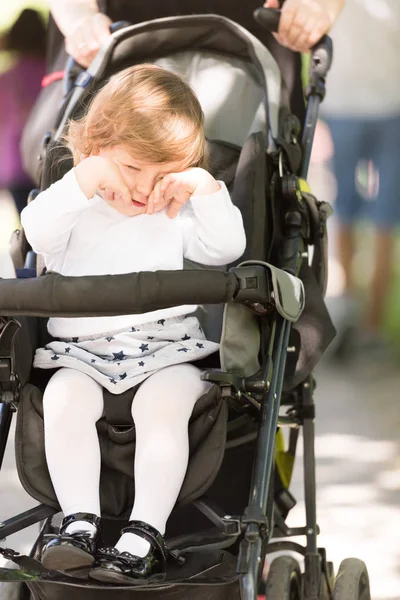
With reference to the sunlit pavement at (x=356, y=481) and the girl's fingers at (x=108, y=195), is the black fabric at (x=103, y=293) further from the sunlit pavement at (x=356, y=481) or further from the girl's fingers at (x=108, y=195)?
the sunlit pavement at (x=356, y=481)

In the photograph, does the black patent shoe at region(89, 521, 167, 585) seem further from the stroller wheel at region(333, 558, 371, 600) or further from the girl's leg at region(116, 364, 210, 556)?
the stroller wheel at region(333, 558, 371, 600)

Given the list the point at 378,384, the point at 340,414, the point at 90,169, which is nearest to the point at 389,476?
the point at 340,414

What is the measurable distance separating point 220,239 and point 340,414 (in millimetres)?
2147

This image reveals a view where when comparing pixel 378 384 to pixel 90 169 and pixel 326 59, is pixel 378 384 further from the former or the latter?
pixel 90 169

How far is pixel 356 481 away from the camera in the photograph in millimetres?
3078

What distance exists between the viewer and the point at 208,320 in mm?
2025

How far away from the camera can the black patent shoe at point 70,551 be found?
1438 mm

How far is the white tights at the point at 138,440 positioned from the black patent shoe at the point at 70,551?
21 millimetres

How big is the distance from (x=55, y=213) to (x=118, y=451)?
1.36 ft

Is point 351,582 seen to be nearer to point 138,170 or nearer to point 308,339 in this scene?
point 308,339

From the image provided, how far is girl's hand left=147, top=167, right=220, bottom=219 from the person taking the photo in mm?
1719

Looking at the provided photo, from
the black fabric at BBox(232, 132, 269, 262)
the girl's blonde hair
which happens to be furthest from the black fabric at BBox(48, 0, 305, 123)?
the girl's blonde hair

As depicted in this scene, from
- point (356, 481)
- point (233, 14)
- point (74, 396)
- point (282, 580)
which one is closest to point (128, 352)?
point (74, 396)

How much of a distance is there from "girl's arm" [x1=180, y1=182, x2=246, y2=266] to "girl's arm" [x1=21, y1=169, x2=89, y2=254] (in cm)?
20
